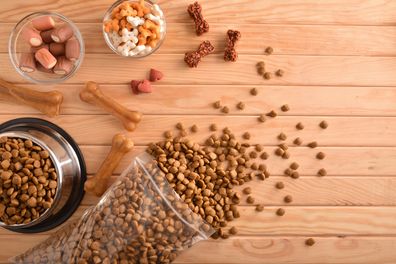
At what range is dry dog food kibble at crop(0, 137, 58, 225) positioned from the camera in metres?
1.08

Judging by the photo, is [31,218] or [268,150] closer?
[31,218]

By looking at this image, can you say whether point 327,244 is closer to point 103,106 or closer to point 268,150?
point 268,150

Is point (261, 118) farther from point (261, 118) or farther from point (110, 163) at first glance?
point (110, 163)

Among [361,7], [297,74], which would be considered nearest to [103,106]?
[297,74]

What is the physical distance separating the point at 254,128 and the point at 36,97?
2.17ft

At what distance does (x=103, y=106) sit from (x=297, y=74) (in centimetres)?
60

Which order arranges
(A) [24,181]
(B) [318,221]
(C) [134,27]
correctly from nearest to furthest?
(A) [24,181] → (C) [134,27] → (B) [318,221]

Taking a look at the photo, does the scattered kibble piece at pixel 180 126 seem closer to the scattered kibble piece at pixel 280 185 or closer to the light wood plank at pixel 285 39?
the light wood plank at pixel 285 39

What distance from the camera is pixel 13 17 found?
4.22 ft

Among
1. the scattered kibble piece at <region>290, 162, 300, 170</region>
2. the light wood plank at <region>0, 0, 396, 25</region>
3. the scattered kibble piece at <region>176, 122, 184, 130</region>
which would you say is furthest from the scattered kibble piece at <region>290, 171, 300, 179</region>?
the light wood plank at <region>0, 0, 396, 25</region>

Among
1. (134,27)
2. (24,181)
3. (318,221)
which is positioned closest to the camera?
(24,181)

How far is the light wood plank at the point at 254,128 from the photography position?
4.23 ft

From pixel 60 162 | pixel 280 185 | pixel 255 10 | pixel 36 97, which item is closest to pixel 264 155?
pixel 280 185

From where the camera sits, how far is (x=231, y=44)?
50.1 inches
